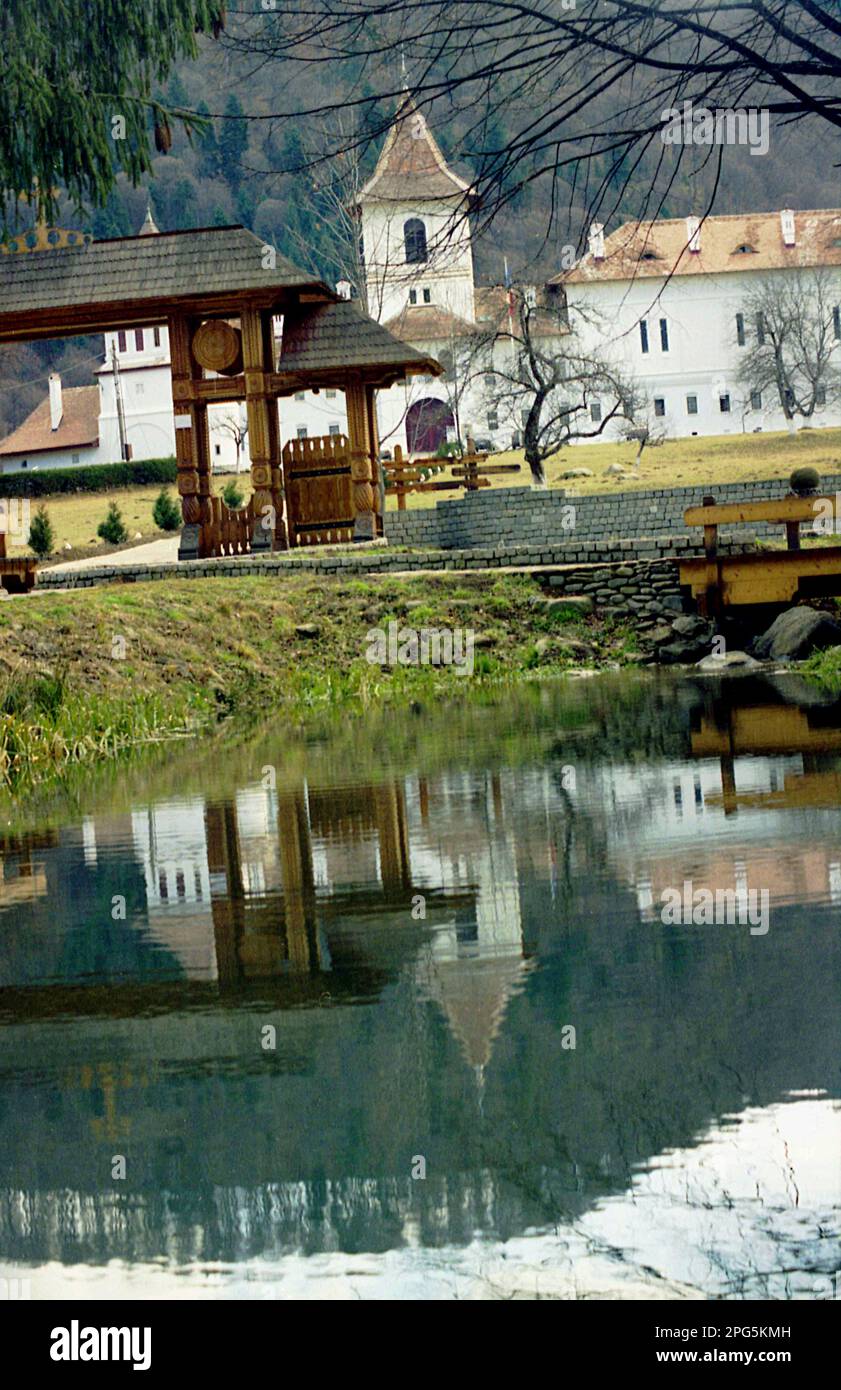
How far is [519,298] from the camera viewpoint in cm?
5041

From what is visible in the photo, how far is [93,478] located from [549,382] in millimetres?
28779

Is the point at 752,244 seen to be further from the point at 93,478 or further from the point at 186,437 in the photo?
the point at 186,437

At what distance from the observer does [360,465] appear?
29266 mm

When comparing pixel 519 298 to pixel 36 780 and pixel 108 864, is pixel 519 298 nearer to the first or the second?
pixel 36 780

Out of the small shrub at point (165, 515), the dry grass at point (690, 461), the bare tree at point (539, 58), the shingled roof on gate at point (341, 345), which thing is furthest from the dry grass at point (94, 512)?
the bare tree at point (539, 58)

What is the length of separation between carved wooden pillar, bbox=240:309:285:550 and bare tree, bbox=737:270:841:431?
54.7m

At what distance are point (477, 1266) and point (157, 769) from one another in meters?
10.7

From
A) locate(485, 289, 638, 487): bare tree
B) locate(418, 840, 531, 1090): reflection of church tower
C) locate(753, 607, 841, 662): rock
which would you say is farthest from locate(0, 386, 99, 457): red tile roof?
locate(418, 840, 531, 1090): reflection of church tower

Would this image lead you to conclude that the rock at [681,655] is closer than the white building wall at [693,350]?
Yes

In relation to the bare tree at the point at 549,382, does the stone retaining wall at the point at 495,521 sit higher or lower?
lower

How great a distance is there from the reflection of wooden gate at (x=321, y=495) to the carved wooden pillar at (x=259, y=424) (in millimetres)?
534

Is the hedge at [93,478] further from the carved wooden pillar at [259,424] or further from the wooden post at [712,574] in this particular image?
the wooden post at [712,574]

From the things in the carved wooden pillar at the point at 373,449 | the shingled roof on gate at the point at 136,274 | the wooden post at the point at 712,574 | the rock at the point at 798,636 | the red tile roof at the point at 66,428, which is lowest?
the rock at the point at 798,636

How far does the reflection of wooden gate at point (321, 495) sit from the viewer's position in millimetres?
29531
